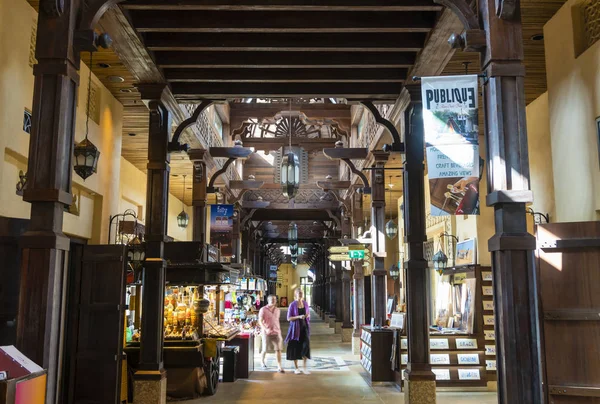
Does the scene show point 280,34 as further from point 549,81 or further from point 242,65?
point 549,81

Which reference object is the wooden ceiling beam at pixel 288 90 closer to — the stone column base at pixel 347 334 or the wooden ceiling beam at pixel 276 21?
the wooden ceiling beam at pixel 276 21

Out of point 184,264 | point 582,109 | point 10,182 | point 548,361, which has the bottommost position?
point 548,361

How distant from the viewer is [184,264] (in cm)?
1010

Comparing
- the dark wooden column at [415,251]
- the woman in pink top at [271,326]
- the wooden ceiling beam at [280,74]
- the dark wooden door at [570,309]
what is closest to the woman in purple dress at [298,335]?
the woman in pink top at [271,326]

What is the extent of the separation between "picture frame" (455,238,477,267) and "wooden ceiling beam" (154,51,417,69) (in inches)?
215

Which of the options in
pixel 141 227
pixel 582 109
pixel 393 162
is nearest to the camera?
pixel 582 109

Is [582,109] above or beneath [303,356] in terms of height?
above

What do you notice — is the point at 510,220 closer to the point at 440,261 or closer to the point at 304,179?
the point at 440,261

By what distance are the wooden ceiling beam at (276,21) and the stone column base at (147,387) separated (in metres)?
4.67

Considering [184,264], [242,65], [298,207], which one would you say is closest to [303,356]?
[184,264]

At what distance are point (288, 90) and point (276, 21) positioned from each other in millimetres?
2014

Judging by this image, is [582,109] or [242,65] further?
[242,65]

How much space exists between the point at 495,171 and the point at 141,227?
10669 millimetres

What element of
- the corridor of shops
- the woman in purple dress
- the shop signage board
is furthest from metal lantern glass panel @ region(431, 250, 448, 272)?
the woman in purple dress
